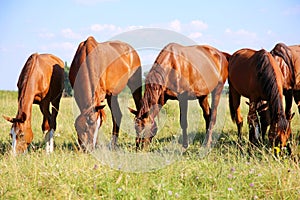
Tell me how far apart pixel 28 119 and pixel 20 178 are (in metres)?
2.16

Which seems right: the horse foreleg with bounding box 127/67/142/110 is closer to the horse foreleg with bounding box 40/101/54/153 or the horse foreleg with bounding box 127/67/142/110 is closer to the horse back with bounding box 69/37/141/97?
the horse back with bounding box 69/37/141/97

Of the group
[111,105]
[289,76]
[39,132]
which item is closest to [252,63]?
[289,76]

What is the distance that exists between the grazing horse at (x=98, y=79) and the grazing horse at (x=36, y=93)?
1.84ft

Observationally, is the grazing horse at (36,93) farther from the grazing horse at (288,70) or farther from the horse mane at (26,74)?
the grazing horse at (288,70)

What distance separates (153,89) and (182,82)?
97 centimetres

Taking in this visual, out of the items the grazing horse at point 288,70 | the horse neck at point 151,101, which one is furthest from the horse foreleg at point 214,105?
the horse neck at point 151,101

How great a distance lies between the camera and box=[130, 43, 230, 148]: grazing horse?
236 inches

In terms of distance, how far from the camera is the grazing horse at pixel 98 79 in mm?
5828

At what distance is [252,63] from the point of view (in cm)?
769

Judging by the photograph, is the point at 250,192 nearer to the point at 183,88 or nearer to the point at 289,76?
→ the point at 183,88

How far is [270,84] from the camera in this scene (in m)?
6.33

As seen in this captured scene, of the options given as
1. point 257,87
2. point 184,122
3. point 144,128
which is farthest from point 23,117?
point 257,87

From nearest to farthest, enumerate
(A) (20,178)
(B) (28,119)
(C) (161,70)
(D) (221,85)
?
(A) (20,178)
(B) (28,119)
(C) (161,70)
(D) (221,85)

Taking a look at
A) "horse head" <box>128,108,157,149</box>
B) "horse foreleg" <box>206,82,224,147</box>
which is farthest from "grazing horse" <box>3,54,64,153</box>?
"horse foreleg" <box>206,82,224,147</box>
